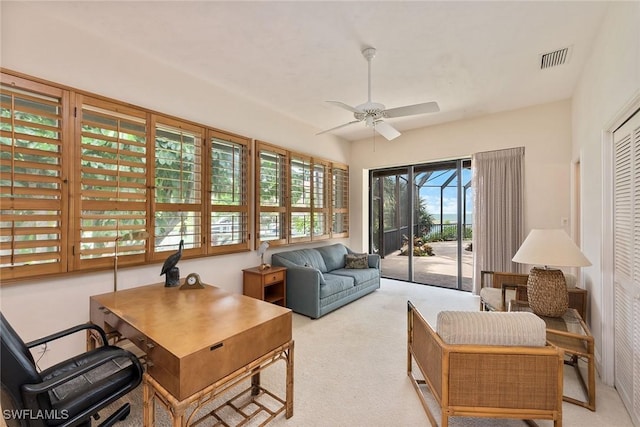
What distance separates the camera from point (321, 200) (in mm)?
5312

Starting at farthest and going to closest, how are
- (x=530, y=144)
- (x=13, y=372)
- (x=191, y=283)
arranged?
1. (x=530, y=144)
2. (x=191, y=283)
3. (x=13, y=372)

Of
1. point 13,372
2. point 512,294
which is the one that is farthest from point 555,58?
point 13,372

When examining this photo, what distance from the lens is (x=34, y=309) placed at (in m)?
2.22

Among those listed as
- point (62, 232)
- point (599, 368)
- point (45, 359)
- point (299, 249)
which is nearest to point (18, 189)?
point (62, 232)

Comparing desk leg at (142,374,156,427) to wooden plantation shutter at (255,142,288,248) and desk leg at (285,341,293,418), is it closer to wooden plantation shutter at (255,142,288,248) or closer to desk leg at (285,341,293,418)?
desk leg at (285,341,293,418)

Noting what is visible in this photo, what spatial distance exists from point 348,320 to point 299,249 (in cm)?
154

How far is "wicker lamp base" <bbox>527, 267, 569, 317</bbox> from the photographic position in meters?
2.31

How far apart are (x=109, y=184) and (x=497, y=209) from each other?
17.0 feet

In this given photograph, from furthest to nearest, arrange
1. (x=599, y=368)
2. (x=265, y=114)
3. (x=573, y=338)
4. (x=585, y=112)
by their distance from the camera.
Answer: (x=265, y=114) < (x=585, y=112) < (x=599, y=368) < (x=573, y=338)

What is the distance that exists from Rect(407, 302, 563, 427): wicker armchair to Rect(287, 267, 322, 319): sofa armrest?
6.95ft

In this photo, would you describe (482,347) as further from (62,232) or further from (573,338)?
(62,232)

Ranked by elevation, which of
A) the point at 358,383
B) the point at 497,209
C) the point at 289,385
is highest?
the point at 497,209

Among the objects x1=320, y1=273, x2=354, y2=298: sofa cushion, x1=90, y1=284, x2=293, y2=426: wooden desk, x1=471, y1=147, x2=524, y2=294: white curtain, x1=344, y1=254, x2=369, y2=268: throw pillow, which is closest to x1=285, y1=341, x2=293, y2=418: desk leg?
x1=90, y1=284, x2=293, y2=426: wooden desk

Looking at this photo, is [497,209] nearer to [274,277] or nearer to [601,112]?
[601,112]
